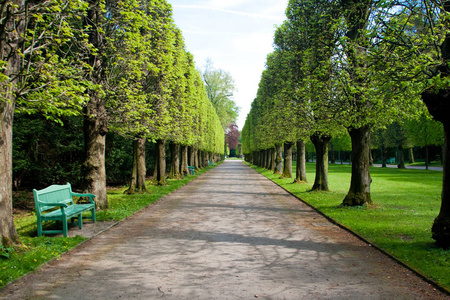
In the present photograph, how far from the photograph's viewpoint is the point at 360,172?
45.4 ft

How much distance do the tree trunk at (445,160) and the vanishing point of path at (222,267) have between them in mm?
1307

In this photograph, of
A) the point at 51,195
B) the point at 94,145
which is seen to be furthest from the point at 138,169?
the point at 51,195

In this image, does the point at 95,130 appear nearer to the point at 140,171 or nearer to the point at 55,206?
the point at 55,206

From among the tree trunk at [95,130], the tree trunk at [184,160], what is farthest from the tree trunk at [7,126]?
the tree trunk at [184,160]

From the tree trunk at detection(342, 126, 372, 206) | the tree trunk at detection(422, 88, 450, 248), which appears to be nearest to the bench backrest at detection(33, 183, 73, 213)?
the tree trunk at detection(422, 88, 450, 248)

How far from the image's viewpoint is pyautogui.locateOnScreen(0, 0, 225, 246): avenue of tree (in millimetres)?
7117

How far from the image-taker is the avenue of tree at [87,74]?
7.12 meters

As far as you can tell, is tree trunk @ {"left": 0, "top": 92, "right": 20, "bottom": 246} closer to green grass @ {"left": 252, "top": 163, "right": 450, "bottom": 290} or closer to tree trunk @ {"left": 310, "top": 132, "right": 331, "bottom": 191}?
green grass @ {"left": 252, "top": 163, "right": 450, "bottom": 290}

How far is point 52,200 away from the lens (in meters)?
9.30

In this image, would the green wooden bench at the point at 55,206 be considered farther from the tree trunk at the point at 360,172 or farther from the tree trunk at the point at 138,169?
the tree trunk at the point at 360,172

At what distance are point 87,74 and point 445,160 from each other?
9.79m

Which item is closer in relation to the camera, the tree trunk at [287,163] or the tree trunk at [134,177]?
the tree trunk at [134,177]

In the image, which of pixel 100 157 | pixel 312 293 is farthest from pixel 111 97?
pixel 312 293

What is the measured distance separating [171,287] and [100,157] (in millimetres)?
8352
